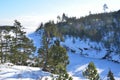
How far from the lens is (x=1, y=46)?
72.4 metres

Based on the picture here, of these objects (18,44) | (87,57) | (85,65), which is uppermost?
(18,44)

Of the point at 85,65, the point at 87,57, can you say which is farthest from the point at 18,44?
the point at 87,57

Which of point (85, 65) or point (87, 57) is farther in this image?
point (87, 57)

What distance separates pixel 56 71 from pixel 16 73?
29.0 ft

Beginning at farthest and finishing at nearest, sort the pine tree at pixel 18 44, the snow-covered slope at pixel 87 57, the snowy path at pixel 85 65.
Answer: the snow-covered slope at pixel 87 57
the snowy path at pixel 85 65
the pine tree at pixel 18 44

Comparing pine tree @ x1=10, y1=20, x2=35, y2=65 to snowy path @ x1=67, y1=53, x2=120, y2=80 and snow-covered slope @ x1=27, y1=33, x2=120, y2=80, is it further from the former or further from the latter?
snow-covered slope @ x1=27, y1=33, x2=120, y2=80

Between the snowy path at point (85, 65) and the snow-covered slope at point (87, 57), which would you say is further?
the snow-covered slope at point (87, 57)

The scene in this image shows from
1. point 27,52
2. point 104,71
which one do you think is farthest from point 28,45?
point 104,71

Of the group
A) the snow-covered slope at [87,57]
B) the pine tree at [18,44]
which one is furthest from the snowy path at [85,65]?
the pine tree at [18,44]

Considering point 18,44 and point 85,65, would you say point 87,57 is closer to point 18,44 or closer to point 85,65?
point 85,65

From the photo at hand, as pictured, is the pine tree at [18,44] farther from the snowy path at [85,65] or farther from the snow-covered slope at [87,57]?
the snow-covered slope at [87,57]

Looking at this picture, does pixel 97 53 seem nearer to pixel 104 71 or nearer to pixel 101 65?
pixel 101 65

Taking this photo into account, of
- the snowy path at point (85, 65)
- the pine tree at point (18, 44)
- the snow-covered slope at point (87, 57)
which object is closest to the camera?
the pine tree at point (18, 44)

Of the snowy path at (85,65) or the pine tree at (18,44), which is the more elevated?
the pine tree at (18,44)
